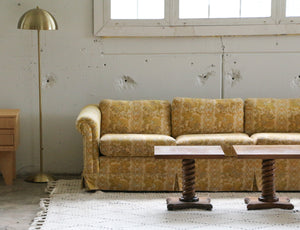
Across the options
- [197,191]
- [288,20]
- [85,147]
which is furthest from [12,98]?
[288,20]

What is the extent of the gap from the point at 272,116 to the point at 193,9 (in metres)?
1.37

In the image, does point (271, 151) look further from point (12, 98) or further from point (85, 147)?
point (12, 98)

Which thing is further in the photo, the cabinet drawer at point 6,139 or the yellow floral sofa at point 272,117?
the yellow floral sofa at point 272,117

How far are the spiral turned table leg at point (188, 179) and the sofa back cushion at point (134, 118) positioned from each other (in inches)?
42.1

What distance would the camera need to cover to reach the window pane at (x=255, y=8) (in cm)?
573

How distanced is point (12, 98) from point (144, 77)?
138 cm

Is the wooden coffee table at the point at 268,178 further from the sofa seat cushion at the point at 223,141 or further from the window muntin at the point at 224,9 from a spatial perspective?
the window muntin at the point at 224,9

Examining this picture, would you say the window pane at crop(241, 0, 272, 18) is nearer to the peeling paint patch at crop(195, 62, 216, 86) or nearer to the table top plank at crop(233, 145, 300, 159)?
the peeling paint patch at crop(195, 62, 216, 86)

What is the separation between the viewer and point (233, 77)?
19.1 ft

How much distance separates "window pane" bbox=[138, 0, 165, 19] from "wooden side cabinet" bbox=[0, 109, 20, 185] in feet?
5.43

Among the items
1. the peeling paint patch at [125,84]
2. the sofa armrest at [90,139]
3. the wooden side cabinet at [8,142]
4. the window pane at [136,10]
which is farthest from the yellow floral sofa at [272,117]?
the wooden side cabinet at [8,142]

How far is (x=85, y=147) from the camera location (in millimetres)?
4902

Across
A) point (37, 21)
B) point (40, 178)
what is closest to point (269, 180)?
point (40, 178)

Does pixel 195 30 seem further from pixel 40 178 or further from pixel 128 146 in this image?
pixel 40 178
